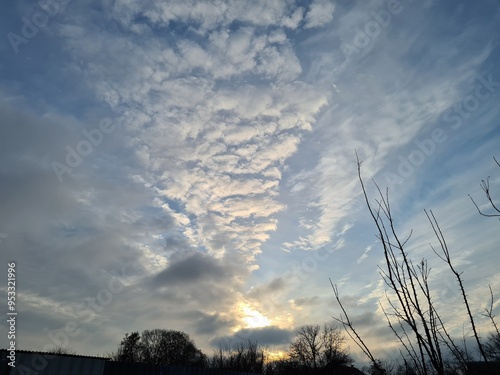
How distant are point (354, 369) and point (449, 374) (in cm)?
6858

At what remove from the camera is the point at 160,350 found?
5706 cm

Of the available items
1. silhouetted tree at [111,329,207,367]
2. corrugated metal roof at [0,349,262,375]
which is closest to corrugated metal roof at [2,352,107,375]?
corrugated metal roof at [0,349,262,375]

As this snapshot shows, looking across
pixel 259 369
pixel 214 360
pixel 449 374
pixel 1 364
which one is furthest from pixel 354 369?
pixel 449 374

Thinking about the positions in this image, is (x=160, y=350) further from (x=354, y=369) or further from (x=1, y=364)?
(x=1, y=364)

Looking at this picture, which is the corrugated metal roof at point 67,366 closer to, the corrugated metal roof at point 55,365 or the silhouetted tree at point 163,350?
the corrugated metal roof at point 55,365

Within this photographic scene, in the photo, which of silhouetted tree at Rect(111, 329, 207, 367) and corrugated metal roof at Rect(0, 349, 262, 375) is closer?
corrugated metal roof at Rect(0, 349, 262, 375)

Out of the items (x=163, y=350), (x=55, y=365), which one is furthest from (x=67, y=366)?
(x=163, y=350)

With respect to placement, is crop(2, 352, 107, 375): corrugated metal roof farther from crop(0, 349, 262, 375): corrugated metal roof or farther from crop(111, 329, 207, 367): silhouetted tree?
crop(111, 329, 207, 367): silhouetted tree

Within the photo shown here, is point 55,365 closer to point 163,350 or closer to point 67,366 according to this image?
point 67,366

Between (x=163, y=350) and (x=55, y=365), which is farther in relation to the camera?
(x=163, y=350)

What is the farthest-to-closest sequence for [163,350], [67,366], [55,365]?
[163,350]
[67,366]
[55,365]

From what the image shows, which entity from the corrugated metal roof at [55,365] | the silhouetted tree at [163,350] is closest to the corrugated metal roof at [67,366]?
the corrugated metal roof at [55,365]

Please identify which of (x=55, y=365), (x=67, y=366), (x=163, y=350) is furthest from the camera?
(x=163, y=350)

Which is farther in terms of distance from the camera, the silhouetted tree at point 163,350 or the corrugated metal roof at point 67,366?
the silhouetted tree at point 163,350
